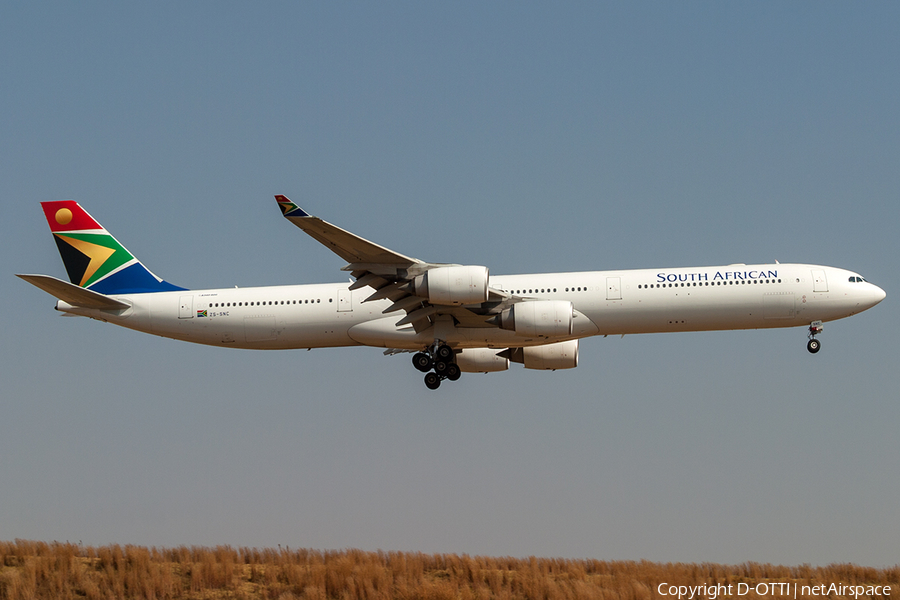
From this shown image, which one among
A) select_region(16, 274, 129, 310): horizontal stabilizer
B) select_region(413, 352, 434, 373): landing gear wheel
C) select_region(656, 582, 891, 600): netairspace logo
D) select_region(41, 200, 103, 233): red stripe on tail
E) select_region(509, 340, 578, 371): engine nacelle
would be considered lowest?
select_region(656, 582, 891, 600): netairspace logo

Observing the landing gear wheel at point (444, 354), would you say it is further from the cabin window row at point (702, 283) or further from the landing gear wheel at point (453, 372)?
the cabin window row at point (702, 283)

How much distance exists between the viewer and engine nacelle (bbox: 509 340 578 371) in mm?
42000

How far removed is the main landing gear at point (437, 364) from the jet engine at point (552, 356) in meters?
4.14

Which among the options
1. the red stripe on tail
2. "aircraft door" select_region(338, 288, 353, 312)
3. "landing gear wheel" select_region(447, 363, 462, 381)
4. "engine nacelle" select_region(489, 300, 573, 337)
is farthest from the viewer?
the red stripe on tail

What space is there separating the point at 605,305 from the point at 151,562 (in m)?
18.7

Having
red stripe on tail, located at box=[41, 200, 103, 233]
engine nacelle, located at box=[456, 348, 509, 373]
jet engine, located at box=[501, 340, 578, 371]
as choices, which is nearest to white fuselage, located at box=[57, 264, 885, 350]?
jet engine, located at box=[501, 340, 578, 371]

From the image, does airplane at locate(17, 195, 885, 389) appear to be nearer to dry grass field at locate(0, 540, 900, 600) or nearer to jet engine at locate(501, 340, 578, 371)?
jet engine at locate(501, 340, 578, 371)

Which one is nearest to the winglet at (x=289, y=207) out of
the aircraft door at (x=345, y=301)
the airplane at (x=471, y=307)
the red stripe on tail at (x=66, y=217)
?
the airplane at (x=471, y=307)

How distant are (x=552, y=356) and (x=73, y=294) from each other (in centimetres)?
1959

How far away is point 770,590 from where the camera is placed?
35.5 m

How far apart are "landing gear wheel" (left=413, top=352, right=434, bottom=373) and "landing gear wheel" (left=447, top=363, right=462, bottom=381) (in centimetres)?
71

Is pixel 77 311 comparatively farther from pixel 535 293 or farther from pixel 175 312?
pixel 535 293

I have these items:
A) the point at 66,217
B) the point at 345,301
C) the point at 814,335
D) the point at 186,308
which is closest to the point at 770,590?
the point at 814,335

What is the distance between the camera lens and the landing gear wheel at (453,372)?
39.2 m
